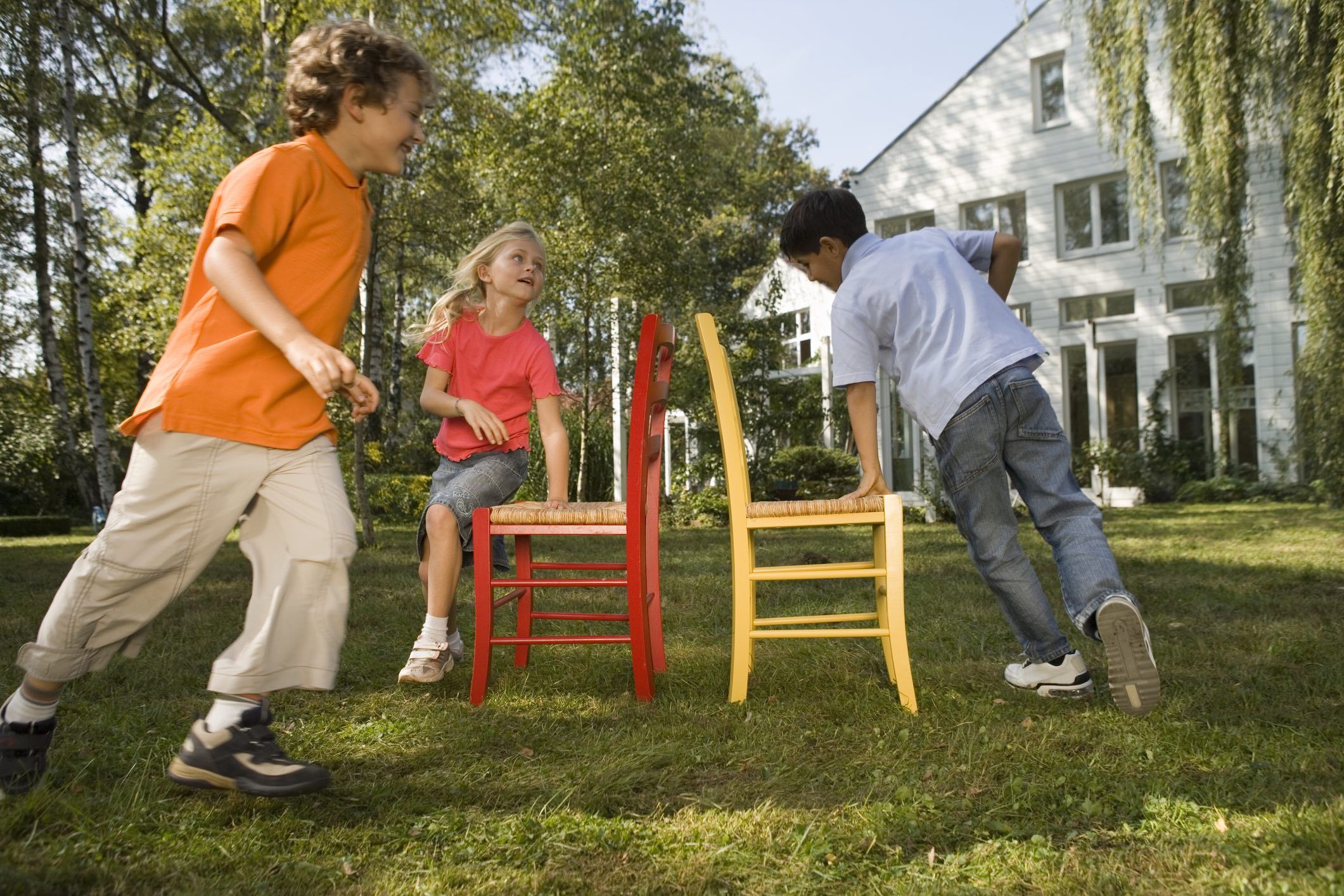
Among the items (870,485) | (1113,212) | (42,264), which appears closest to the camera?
(870,485)

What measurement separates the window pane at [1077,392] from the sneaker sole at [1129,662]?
15.2 meters

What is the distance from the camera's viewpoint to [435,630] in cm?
371

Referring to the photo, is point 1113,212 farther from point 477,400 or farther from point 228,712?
point 228,712

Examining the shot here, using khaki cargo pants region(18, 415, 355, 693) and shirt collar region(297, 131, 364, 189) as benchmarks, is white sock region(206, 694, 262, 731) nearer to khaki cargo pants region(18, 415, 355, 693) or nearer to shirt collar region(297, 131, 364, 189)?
khaki cargo pants region(18, 415, 355, 693)

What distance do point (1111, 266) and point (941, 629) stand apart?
14270 millimetres

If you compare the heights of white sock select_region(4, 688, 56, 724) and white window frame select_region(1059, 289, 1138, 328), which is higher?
white window frame select_region(1059, 289, 1138, 328)

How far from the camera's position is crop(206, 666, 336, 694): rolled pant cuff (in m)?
2.26

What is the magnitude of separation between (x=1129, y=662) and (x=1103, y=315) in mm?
15717

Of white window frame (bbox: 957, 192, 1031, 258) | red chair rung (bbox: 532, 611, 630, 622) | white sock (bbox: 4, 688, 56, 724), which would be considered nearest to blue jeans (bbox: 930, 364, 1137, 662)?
red chair rung (bbox: 532, 611, 630, 622)

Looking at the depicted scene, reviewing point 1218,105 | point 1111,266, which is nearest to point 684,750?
point 1218,105

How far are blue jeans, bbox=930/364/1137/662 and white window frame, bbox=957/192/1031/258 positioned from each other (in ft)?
50.3

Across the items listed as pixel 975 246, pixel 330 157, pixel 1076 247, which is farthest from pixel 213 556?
pixel 1076 247

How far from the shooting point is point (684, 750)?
9.11 feet

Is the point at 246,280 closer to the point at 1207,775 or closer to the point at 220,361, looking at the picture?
the point at 220,361
